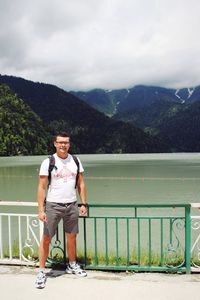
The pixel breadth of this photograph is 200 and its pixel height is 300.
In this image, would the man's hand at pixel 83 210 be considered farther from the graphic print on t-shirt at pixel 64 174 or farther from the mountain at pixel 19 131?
the mountain at pixel 19 131

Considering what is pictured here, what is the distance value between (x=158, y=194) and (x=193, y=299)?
26.7 m

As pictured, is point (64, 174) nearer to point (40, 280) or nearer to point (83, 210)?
point (83, 210)

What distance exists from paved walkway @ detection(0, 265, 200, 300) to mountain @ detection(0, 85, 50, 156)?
4760 inches

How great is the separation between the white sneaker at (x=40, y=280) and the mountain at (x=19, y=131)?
12100 cm

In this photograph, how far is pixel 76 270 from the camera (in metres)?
5.80

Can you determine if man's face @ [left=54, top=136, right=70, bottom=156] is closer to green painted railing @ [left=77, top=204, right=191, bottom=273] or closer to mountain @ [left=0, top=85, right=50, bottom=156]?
green painted railing @ [left=77, top=204, right=191, bottom=273]

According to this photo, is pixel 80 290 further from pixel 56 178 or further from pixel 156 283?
pixel 56 178

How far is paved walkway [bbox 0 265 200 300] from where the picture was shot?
4.96 meters

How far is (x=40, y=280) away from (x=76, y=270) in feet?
2.11

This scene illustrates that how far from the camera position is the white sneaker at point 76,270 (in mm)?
5738

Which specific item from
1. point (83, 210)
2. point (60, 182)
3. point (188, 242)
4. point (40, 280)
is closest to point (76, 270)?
point (40, 280)

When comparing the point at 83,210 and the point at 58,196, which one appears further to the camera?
the point at 83,210

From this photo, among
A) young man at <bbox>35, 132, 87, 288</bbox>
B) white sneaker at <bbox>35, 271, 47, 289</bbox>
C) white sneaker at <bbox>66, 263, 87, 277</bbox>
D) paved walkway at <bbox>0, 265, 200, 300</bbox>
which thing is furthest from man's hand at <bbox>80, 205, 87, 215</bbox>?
white sneaker at <bbox>35, 271, 47, 289</bbox>

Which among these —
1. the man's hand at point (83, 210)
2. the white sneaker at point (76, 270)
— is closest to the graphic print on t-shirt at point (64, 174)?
the man's hand at point (83, 210)
